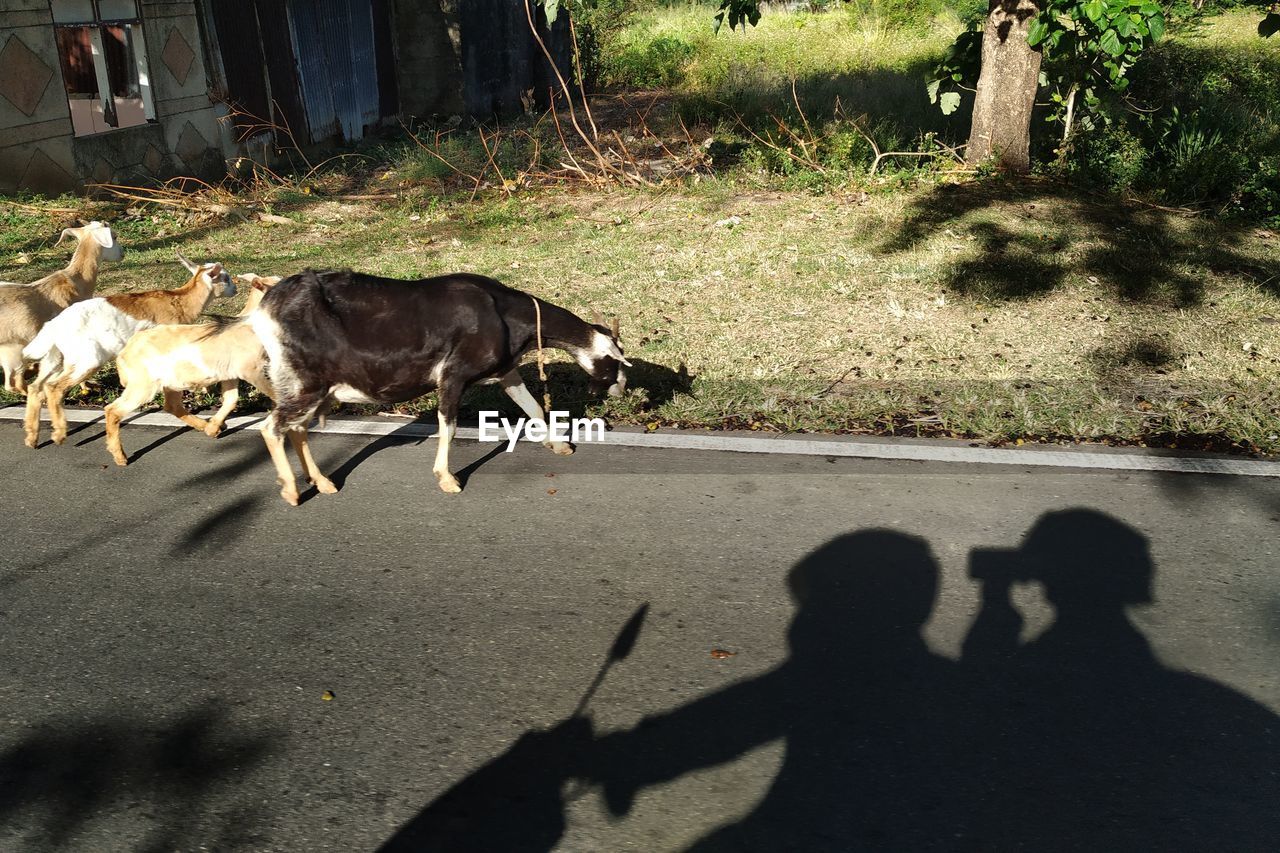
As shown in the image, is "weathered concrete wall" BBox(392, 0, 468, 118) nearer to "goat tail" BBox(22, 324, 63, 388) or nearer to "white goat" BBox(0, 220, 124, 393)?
"white goat" BBox(0, 220, 124, 393)

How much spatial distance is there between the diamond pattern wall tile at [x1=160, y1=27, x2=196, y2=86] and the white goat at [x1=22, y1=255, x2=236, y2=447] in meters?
9.22

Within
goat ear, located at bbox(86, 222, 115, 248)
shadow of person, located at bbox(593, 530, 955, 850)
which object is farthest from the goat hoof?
goat ear, located at bbox(86, 222, 115, 248)

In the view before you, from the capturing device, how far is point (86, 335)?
6703 mm

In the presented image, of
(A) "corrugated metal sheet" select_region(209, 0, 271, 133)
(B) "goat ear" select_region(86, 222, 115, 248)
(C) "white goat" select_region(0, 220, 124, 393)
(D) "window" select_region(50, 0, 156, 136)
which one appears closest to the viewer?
(C) "white goat" select_region(0, 220, 124, 393)

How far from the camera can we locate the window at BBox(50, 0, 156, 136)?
1368cm

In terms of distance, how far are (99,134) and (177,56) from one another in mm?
1776

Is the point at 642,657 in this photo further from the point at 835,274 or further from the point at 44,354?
the point at 835,274

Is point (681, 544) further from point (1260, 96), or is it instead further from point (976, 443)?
point (1260, 96)

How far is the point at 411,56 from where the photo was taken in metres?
19.5

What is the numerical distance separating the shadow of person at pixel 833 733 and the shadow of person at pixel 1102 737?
213mm

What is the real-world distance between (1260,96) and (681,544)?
14.1 meters

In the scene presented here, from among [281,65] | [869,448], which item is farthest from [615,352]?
[281,65]

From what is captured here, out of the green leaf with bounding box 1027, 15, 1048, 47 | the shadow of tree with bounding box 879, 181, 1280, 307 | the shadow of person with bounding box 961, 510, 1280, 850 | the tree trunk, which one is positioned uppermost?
the green leaf with bounding box 1027, 15, 1048, 47

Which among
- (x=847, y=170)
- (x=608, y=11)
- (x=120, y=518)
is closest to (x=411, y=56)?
(x=608, y=11)
